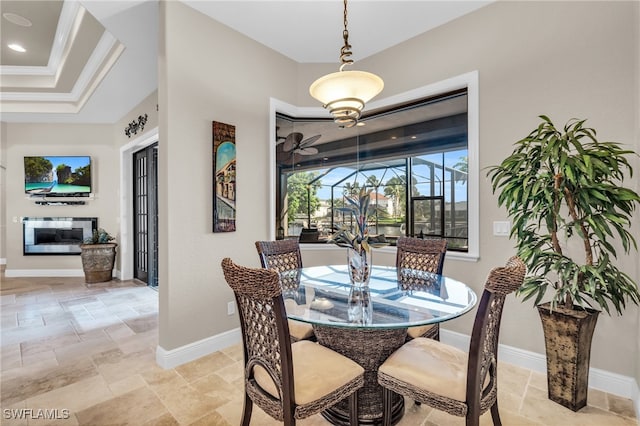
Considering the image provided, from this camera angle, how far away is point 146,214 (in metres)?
5.42

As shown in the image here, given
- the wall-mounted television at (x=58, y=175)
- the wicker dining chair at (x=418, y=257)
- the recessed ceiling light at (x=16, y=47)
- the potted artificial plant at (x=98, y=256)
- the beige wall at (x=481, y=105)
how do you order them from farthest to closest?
the wall-mounted television at (x=58, y=175) → the potted artificial plant at (x=98, y=256) → the recessed ceiling light at (x=16, y=47) → the wicker dining chair at (x=418, y=257) → the beige wall at (x=481, y=105)

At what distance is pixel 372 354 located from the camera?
1.80 meters

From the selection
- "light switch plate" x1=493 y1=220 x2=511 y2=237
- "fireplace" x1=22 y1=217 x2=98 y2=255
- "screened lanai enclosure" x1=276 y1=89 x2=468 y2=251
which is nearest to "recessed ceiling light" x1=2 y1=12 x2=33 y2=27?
"screened lanai enclosure" x1=276 y1=89 x2=468 y2=251

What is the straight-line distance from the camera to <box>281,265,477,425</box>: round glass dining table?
4.97 feet

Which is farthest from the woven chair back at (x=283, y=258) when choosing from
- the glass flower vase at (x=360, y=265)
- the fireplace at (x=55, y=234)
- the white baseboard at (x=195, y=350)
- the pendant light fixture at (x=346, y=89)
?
the fireplace at (x=55, y=234)

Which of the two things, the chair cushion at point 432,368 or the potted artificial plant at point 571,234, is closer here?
the chair cushion at point 432,368

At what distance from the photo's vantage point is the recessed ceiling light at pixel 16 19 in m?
3.30

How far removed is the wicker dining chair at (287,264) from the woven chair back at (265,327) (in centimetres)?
59

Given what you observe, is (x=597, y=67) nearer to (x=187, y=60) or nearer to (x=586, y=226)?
(x=586, y=226)

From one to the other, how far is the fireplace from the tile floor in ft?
9.17

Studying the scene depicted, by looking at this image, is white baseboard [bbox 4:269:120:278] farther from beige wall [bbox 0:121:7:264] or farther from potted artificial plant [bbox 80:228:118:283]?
beige wall [bbox 0:121:7:264]

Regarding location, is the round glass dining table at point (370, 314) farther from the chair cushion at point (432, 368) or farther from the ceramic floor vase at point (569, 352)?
the ceramic floor vase at point (569, 352)

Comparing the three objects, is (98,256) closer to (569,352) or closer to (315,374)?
(315,374)

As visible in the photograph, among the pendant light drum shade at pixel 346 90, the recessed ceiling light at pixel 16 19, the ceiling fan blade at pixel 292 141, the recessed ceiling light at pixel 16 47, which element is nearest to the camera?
the pendant light drum shade at pixel 346 90
